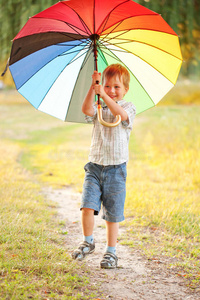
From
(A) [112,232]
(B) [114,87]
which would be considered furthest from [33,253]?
(B) [114,87]

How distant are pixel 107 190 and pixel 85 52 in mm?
1132

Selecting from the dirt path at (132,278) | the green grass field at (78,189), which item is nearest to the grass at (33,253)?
the green grass field at (78,189)

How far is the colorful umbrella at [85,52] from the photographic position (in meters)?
2.75

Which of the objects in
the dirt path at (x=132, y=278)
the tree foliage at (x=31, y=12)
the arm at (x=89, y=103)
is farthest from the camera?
the tree foliage at (x=31, y=12)

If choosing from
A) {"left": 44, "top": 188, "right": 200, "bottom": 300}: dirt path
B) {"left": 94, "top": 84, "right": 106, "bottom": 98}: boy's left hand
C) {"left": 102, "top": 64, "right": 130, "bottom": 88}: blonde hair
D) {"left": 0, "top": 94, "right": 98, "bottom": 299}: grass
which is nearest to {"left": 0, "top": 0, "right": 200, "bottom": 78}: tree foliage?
{"left": 0, "top": 94, "right": 98, "bottom": 299}: grass

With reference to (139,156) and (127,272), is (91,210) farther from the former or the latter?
(139,156)

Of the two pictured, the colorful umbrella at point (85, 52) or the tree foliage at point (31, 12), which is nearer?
the colorful umbrella at point (85, 52)

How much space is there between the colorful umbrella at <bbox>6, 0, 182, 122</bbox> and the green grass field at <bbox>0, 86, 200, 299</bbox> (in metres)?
1.09

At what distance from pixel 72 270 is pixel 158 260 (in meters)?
0.74

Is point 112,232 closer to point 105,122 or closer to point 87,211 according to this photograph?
point 87,211

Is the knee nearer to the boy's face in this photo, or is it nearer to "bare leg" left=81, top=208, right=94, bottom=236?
"bare leg" left=81, top=208, right=94, bottom=236

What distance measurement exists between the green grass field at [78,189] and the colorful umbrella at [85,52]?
1.09 m

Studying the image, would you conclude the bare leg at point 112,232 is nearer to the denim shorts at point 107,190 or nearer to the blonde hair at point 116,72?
the denim shorts at point 107,190

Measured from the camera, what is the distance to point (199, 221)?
386cm
